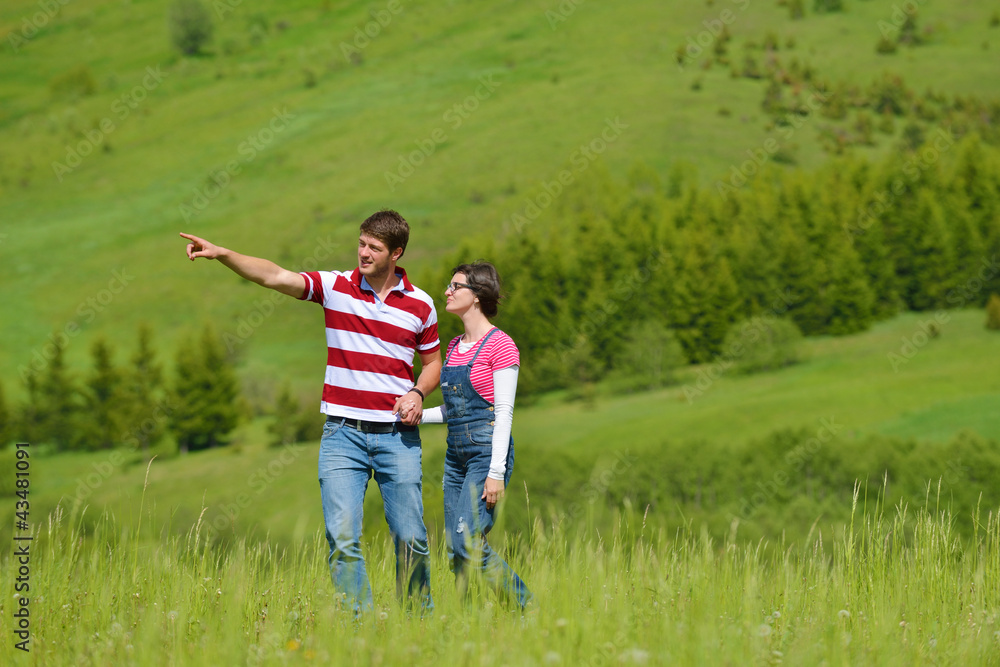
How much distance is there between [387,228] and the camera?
5.17 metres

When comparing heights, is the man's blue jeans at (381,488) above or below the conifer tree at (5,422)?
above

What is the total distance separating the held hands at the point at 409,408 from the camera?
5.03 meters

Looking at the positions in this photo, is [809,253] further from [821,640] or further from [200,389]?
[821,640]

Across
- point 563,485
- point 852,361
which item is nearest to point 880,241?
point 852,361

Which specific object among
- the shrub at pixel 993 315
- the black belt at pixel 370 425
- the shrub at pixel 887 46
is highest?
the shrub at pixel 887 46

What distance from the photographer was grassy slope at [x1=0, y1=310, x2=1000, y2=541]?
69.6 meters

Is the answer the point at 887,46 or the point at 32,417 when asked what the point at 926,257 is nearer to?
the point at 32,417
